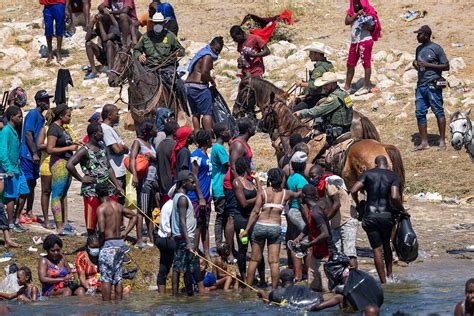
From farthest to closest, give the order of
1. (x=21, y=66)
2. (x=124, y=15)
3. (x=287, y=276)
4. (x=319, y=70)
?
1. (x=21, y=66)
2. (x=124, y=15)
3. (x=319, y=70)
4. (x=287, y=276)

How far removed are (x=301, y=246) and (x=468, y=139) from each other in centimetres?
435

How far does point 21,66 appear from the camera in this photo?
27.7 metres

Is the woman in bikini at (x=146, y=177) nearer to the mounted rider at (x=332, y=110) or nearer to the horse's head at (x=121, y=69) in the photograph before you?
the mounted rider at (x=332, y=110)

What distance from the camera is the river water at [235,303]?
1480cm

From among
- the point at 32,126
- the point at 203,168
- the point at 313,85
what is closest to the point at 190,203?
Answer: the point at 203,168

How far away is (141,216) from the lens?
56.5 ft

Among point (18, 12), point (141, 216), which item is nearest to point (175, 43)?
point (141, 216)

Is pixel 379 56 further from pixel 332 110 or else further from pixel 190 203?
pixel 190 203

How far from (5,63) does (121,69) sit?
7743 mm

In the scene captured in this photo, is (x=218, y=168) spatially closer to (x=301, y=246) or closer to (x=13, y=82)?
(x=301, y=246)

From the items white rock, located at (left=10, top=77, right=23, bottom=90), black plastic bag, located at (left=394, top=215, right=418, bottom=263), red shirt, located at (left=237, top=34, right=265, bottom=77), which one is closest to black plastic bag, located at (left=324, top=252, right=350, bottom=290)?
black plastic bag, located at (left=394, top=215, right=418, bottom=263)

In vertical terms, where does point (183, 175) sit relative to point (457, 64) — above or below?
below

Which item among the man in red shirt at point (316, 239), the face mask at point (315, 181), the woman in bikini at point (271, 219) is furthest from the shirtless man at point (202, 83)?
the man in red shirt at point (316, 239)

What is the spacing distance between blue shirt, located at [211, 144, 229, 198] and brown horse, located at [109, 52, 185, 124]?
3.65m
